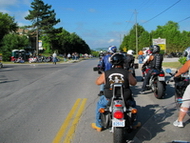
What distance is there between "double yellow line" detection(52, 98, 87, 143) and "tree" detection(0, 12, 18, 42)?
55091mm

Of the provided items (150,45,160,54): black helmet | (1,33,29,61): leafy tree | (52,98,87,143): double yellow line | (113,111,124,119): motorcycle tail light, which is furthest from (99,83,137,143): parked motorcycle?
(1,33,29,61): leafy tree

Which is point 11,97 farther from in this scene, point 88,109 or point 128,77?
point 128,77

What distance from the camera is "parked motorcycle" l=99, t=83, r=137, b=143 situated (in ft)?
12.3

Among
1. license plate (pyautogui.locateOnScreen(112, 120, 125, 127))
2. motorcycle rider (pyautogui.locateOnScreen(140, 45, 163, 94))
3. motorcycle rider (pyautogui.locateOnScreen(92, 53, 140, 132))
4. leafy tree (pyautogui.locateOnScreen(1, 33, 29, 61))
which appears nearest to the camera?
license plate (pyautogui.locateOnScreen(112, 120, 125, 127))

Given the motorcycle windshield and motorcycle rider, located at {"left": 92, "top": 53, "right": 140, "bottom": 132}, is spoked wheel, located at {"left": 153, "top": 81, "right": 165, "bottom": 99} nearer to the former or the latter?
motorcycle rider, located at {"left": 92, "top": 53, "right": 140, "bottom": 132}

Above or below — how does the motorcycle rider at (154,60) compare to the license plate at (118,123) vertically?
above

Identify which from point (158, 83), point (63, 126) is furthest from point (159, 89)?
point (63, 126)

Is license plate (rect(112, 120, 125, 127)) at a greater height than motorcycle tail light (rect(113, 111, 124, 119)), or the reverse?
motorcycle tail light (rect(113, 111, 124, 119))

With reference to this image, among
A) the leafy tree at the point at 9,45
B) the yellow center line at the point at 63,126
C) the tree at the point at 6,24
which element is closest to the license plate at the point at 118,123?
the yellow center line at the point at 63,126

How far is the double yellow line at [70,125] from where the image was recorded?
439cm

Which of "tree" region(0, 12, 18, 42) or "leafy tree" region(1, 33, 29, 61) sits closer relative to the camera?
"leafy tree" region(1, 33, 29, 61)

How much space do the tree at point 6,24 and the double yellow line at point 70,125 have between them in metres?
55.1

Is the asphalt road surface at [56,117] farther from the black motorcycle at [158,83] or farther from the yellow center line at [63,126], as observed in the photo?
the black motorcycle at [158,83]

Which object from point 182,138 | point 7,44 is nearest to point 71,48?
point 7,44
